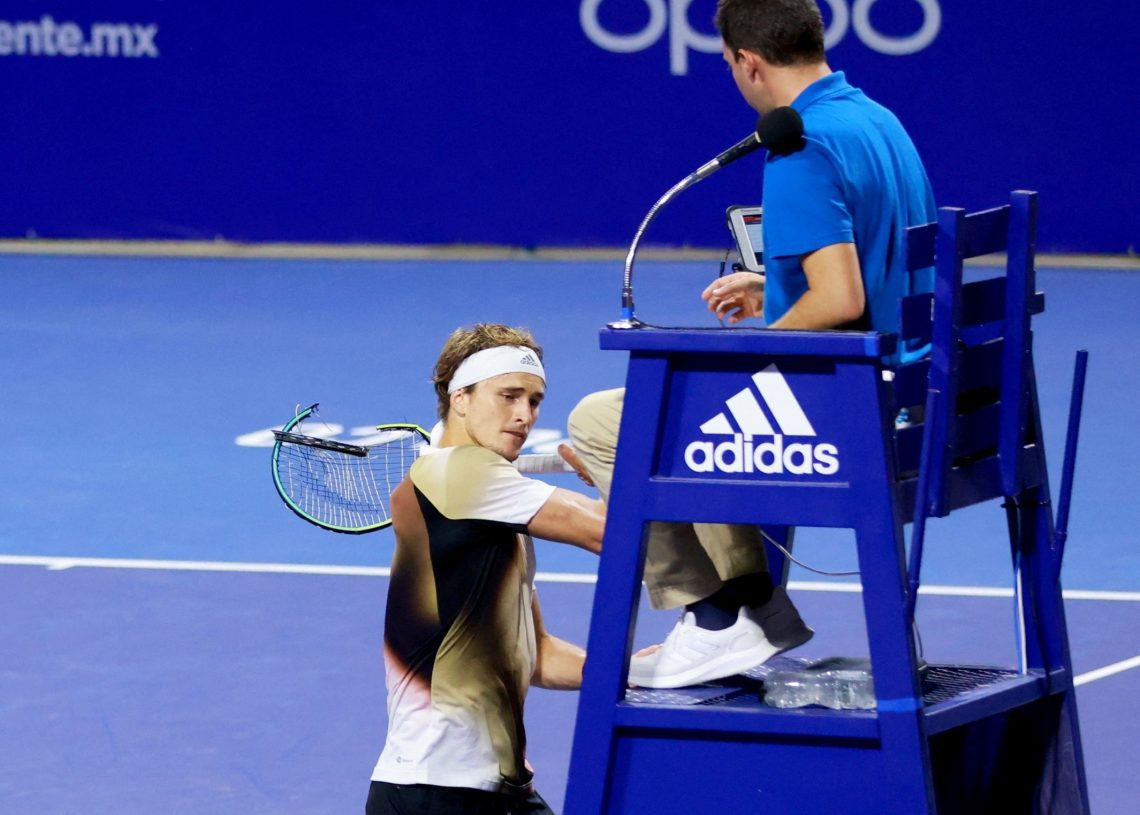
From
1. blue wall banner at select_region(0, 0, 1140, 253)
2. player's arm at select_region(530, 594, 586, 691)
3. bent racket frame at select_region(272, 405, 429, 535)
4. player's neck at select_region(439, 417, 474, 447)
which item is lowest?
player's arm at select_region(530, 594, 586, 691)

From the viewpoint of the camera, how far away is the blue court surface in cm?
618

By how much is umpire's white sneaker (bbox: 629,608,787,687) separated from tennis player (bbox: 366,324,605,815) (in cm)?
44

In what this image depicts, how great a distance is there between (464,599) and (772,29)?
1.28 metres

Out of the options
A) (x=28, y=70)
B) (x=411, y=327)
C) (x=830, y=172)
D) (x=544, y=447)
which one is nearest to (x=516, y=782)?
(x=830, y=172)

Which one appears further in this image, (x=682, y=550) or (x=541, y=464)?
(x=541, y=464)

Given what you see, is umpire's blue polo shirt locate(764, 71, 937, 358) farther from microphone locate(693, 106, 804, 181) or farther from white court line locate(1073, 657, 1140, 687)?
white court line locate(1073, 657, 1140, 687)

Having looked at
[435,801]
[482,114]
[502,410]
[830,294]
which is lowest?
[435,801]

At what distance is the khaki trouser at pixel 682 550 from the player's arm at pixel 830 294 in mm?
373

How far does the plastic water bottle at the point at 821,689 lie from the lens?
3.61m

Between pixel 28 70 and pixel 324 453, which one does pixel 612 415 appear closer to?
pixel 324 453

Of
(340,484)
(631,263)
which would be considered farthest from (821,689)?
(340,484)

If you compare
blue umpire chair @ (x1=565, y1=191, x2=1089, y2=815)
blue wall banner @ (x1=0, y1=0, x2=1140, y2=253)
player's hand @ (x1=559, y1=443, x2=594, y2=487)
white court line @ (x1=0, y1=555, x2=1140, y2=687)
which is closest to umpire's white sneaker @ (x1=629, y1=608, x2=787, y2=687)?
blue umpire chair @ (x1=565, y1=191, x2=1089, y2=815)

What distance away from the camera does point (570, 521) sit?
407 cm

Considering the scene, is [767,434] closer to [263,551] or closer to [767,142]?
[767,142]
